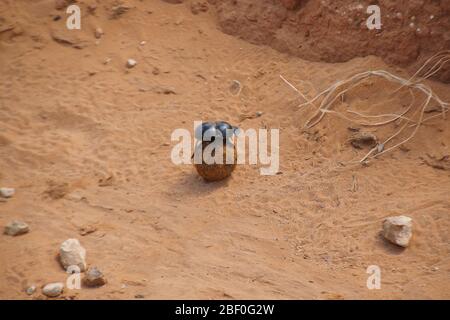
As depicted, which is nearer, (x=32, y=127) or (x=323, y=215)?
(x=323, y=215)

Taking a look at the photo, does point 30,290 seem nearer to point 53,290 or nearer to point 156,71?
point 53,290

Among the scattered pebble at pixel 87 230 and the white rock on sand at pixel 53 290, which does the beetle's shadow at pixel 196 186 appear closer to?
the scattered pebble at pixel 87 230

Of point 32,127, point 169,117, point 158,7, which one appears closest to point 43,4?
point 158,7

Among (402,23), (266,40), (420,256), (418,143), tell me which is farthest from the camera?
(266,40)

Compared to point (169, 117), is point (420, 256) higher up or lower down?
lower down

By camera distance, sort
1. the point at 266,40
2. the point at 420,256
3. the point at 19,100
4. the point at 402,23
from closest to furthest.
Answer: the point at 420,256 < the point at 402,23 < the point at 19,100 < the point at 266,40

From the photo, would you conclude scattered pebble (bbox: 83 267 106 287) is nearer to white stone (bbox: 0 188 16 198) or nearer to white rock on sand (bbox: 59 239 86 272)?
white rock on sand (bbox: 59 239 86 272)

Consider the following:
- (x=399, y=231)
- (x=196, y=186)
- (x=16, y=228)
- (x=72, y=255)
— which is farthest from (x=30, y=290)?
(x=399, y=231)

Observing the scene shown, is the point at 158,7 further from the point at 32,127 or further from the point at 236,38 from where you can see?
the point at 32,127
